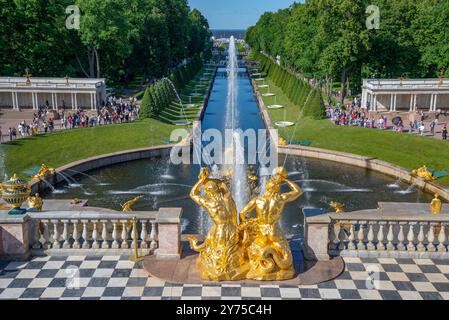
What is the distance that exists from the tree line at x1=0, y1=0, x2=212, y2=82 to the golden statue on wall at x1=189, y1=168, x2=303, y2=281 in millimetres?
59908

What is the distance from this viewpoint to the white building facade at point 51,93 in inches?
2680

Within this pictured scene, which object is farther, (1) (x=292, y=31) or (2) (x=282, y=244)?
(1) (x=292, y=31)

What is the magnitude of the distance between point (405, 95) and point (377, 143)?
24010 mm

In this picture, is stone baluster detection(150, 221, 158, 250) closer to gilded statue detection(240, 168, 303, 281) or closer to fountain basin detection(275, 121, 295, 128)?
gilded statue detection(240, 168, 303, 281)

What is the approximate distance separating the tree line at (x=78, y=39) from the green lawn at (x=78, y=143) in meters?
22.2

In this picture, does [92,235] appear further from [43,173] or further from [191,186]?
[43,173]

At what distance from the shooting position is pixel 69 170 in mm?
38844

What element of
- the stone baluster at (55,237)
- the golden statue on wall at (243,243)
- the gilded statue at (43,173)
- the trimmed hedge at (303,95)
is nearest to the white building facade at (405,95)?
the trimmed hedge at (303,95)

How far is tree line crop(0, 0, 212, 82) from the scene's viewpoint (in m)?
69.2

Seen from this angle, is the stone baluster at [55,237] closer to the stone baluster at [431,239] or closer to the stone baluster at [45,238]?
the stone baluster at [45,238]

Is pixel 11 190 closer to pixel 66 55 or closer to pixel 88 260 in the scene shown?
pixel 88 260

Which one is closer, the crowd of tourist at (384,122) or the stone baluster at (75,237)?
the stone baluster at (75,237)
